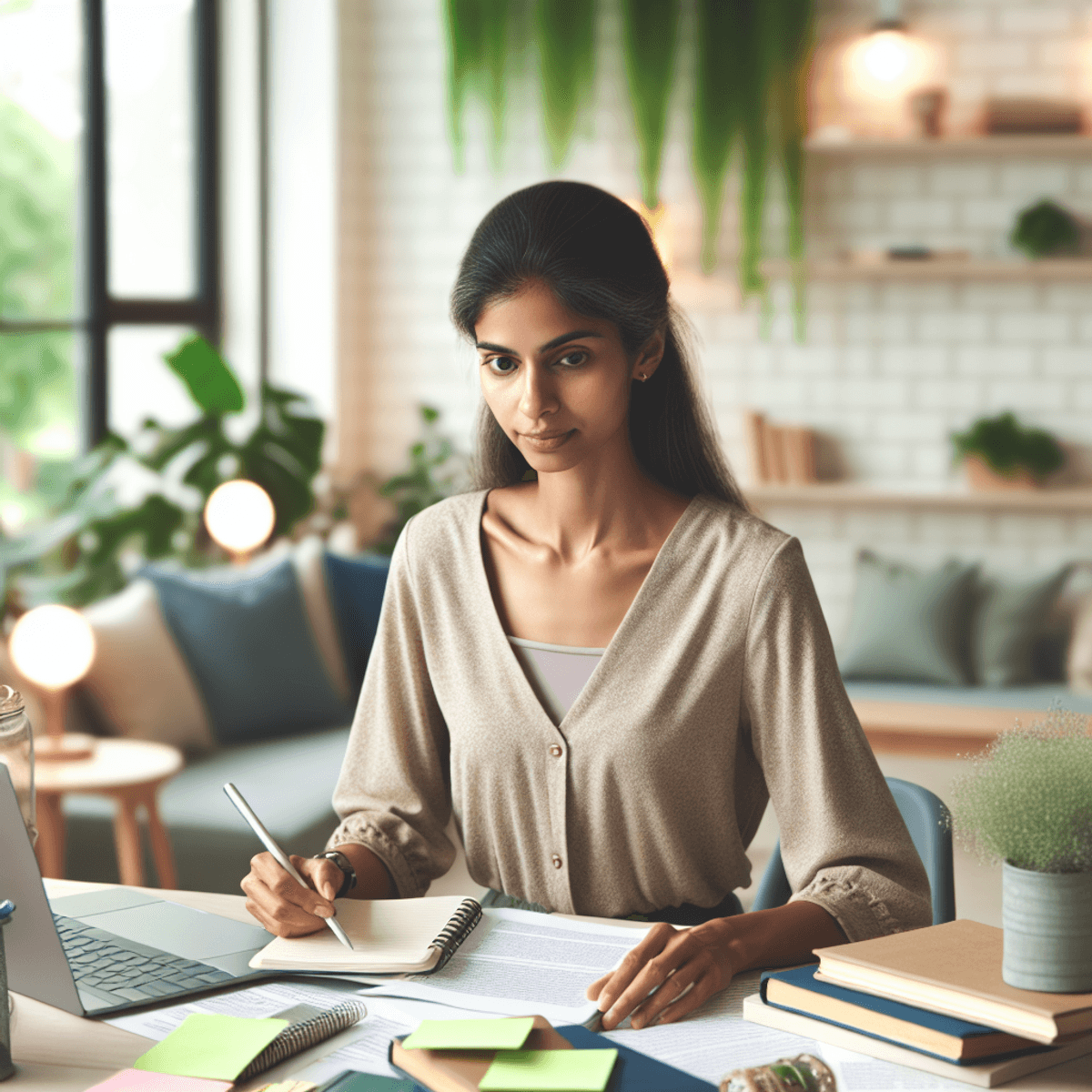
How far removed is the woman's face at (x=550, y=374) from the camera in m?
1.38

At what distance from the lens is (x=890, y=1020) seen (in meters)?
1.03

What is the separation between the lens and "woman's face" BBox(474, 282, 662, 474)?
1383 mm

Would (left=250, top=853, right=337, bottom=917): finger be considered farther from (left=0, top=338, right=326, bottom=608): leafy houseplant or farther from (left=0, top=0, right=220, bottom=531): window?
(left=0, top=0, right=220, bottom=531): window

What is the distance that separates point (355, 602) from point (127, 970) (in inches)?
108

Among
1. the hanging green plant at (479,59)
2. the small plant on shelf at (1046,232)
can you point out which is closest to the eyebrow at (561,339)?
the small plant on shelf at (1046,232)

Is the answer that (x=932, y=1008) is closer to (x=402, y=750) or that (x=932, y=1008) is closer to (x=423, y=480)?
(x=402, y=750)

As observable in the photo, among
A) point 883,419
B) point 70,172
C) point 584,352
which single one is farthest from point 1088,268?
point 584,352

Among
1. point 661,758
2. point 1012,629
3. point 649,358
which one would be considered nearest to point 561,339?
point 649,358

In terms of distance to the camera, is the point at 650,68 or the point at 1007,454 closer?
the point at 1007,454

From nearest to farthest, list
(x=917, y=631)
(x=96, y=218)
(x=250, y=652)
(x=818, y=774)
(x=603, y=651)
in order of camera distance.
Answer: (x=818, y=774)
(x=603, y=651)
(x=250, y=652)
(x=96, y=218)
(x=917, y=631)

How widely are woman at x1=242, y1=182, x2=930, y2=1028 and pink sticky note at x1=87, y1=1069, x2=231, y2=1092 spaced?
0.26 m

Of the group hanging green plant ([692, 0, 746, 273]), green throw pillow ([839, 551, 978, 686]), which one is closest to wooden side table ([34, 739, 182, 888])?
green throw pillow ([839, 551, 978, 686])

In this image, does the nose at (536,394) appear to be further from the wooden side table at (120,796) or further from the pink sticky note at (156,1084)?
the wooden side table at (120,796)

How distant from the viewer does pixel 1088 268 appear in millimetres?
4344
